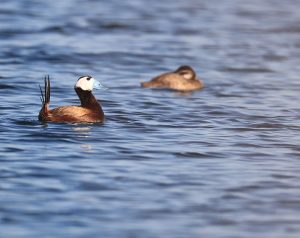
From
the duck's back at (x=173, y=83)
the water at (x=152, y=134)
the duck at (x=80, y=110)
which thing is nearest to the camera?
the water at (x=152, y=134)

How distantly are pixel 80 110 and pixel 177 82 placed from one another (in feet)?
15.3

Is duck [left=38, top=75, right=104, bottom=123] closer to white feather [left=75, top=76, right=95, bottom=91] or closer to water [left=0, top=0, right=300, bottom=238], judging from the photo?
white feather [left=75, top=76, right=95, bottom=91]

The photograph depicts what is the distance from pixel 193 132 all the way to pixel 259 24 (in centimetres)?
1555

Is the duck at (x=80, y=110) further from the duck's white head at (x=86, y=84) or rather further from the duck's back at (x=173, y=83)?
the duck's back at (x=173, y=83)

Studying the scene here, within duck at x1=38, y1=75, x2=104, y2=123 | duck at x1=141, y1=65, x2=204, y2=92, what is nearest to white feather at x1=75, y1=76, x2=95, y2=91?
duck at x1=38, y1=75, x2=104, y2=123

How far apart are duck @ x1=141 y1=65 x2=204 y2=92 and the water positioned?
270mm

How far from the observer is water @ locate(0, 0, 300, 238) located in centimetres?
1100

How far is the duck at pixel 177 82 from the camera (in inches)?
816

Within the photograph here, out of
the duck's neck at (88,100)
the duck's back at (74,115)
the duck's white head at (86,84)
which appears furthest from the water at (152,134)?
the duck's white head at (86,84)

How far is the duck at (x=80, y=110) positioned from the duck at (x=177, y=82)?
12.6ft

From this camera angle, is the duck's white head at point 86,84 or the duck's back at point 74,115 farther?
the duck's white head at point 86,84

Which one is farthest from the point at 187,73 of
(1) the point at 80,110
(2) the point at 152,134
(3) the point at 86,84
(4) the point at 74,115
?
(2) the point at 152,134

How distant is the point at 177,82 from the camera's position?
20.9 meters

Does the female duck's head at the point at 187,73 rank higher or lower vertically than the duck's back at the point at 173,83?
higher
